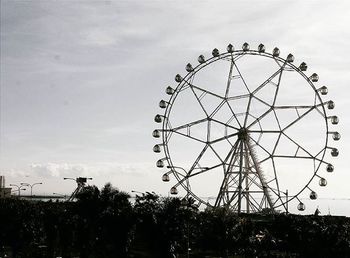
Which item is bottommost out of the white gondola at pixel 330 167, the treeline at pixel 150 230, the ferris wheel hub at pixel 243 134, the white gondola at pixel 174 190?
the treeline at pixel 150 230

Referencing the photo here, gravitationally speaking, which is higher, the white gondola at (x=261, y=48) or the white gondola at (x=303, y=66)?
the white gondola at (x=261, y=48)

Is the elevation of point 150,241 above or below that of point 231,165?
below

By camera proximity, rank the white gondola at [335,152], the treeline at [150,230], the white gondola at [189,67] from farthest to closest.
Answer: the white gondola at [189,67] → the white gondola at [335,152] → the treeline at [150,230]

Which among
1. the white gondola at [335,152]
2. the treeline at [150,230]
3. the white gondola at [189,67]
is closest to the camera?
the treeline at [150,230]

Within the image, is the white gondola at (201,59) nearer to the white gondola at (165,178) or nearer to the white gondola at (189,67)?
the white gondola at (189,67)

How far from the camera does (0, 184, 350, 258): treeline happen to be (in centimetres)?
3219

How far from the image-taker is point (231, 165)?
45.4 m

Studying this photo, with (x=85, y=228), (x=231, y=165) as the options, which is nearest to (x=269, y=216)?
(x=231, y=165)

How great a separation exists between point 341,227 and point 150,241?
38.8 feet

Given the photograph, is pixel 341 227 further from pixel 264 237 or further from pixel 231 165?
pixel 231 165

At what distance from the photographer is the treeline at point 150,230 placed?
1267 inches

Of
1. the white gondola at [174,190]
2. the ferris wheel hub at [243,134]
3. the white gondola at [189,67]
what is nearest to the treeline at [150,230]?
the white gondola at [174,190]

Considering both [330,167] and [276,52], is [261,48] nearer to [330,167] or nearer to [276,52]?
[276,52]

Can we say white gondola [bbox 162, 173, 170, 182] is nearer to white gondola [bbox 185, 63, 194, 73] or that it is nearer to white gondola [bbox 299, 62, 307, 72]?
white gondola [bbox 185, 63, 194, 73]
